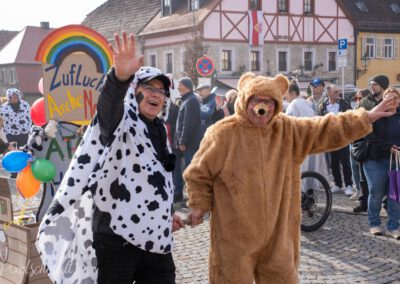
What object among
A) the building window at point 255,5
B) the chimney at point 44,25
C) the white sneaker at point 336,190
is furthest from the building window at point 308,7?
the white sneaker at point 336,190

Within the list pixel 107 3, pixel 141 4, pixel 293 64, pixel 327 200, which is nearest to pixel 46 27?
pixel 107 3

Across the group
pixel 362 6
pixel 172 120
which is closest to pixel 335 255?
pixel 172 120

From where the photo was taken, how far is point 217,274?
3.23 metres

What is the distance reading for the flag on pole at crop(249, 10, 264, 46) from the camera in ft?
97.0

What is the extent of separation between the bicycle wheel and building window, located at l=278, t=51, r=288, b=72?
1004 inches

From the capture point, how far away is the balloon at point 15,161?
4.21 meters

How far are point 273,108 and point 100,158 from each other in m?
1.13

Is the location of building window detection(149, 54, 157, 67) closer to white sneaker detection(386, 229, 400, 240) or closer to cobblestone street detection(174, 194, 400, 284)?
cobblestone street detection(174, 194, 400, 284)

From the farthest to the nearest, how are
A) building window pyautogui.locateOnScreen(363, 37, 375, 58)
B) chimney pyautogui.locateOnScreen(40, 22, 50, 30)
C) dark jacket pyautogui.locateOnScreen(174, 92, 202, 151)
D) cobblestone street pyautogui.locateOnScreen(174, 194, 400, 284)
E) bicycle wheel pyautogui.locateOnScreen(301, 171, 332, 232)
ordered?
1. chimney pyautogui.locateOnScreen(40, 22, 50, 30)
2. building window pyautogui.locateOnScreen(363, 37, 375, 58)
3. dark jacket pyautogui.locateOnScreen(174, 92, 202, 151)
4. bicycle wheel pyautogui.locateOnScreen(301, 171, 332, 232)
5. cobblestone street pyautogui.locateOnScreen(174, 194, 400, 284)

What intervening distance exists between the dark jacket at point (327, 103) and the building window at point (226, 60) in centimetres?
2042

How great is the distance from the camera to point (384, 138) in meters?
5.97

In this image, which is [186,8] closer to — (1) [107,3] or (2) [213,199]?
(1) [107,3]

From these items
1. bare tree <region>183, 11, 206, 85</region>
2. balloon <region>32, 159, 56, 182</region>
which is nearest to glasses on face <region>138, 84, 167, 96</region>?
balloon <region>32, 159, 56, 182</region>

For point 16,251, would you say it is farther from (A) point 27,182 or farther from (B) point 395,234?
(B) point 395,234
